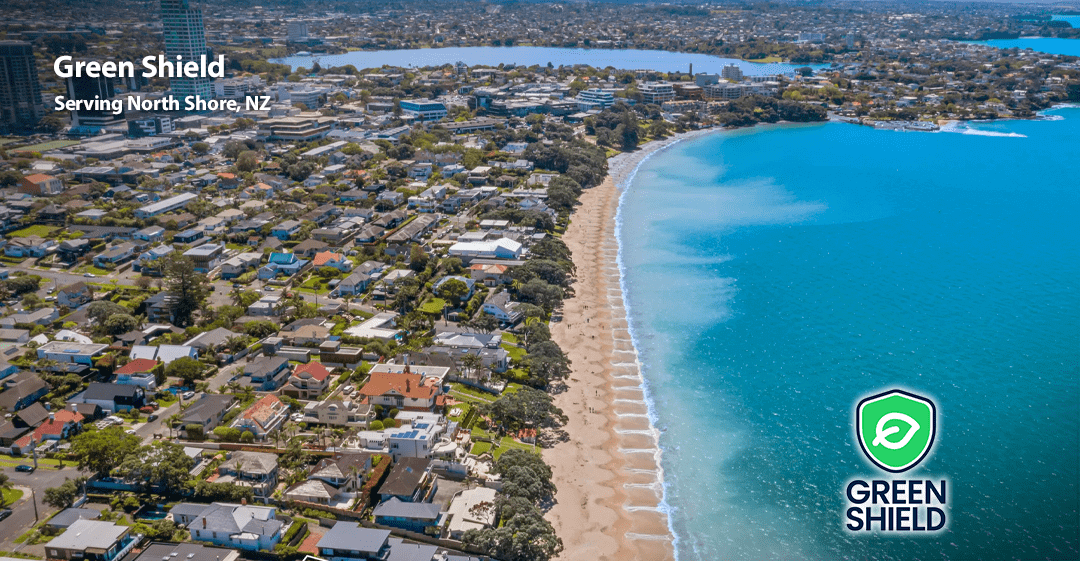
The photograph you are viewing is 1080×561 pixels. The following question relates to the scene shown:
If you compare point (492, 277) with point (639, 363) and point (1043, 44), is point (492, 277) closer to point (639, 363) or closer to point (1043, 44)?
point (639, 363)

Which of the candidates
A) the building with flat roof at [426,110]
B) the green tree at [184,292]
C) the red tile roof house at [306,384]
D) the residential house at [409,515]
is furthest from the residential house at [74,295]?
the building with flat roof at [426,110]

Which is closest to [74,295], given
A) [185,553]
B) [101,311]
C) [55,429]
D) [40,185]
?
[101,311]

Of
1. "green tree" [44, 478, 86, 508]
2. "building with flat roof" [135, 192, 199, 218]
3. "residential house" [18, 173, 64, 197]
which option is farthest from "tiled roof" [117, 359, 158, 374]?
"residential house" [18, 173, 64, 197]

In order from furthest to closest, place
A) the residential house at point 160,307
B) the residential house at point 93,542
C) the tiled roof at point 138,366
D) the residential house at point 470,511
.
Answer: the residential house at point 160,307 < the tiled roof at point 138,366 < the residential house at point 470,511 < the residential house at point 93,542

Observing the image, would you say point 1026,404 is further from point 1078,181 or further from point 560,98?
point 560,98

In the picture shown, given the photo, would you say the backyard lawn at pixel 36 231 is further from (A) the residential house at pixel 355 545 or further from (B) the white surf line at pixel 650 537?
(B) the white surf line at pixel 650 537

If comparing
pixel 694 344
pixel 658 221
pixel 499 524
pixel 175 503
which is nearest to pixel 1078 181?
pixel 658 221
